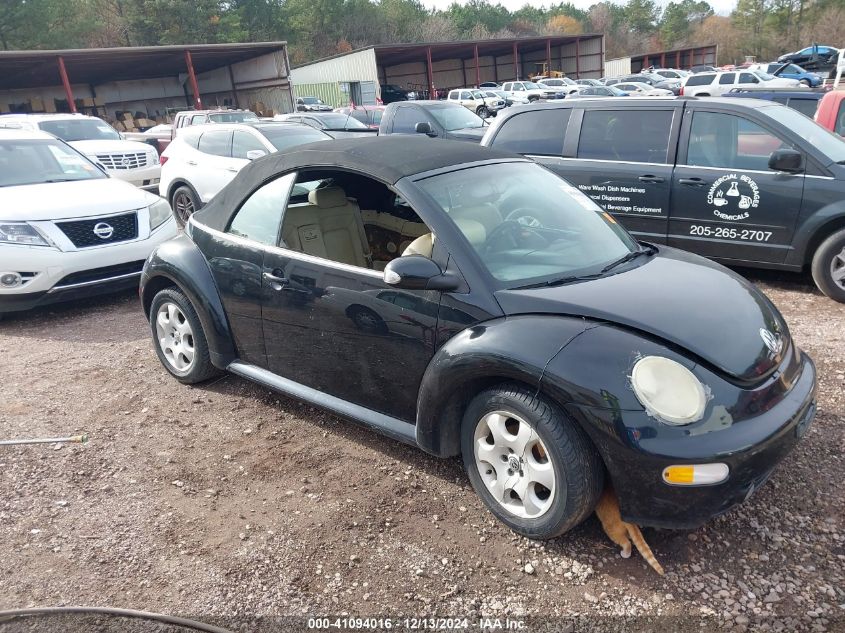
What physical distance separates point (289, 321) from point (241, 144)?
6.85m

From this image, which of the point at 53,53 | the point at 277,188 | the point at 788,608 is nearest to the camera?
the point at 788,608

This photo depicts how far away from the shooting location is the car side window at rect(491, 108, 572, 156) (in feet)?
23.1

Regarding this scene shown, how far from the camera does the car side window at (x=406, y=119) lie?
12.6 m

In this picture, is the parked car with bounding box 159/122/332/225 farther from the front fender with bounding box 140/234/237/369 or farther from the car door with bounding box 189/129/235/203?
the front fender with bounding box 140/234/237/369

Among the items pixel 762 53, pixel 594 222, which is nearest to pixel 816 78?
pixel 594 222

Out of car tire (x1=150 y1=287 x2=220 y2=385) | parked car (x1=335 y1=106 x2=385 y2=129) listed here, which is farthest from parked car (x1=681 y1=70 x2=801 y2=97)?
car tire (x1=150 y1=287 x2=220 y2=385)

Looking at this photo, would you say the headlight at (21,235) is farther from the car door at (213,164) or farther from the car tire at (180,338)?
the car door at (213,164)

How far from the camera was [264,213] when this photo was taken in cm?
388

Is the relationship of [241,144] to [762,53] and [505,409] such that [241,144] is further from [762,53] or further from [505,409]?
[762,53]

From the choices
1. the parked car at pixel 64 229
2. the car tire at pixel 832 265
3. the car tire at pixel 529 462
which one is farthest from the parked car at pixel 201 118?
the car tire at pixel 529 462

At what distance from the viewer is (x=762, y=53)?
70688mm

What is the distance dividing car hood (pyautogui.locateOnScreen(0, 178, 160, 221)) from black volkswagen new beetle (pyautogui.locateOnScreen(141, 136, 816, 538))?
8.50 ft

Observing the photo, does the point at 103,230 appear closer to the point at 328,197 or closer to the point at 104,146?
the point at 328,197

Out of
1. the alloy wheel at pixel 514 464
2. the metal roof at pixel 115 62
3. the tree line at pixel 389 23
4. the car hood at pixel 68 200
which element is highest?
the tree line at pixel 389 23
